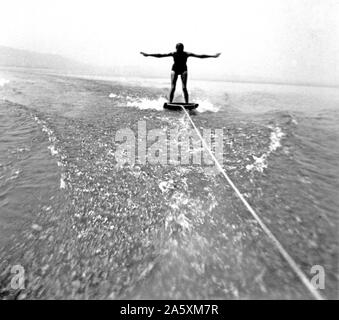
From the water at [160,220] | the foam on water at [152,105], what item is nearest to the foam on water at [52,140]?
the water at [160,220]

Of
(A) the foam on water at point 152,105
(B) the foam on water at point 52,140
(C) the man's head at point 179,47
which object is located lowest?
(B) the foam on water at point 52,140

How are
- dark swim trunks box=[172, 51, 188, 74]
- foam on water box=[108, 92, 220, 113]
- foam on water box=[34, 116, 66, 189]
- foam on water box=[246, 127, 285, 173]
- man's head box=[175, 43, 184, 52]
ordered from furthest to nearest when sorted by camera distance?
foam on water box=[108, 92, 220, 113] < dark swim trunks box=[172, 51, 188, 74] < man's head box=[175, 43, 184, 52] < foam on water box=[246, 127, 285, 173] < foam on water box=[34, 116, 66, 189]

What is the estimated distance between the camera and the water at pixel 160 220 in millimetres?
2279

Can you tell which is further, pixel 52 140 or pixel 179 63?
pixel 179 63

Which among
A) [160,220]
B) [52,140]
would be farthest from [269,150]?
[52,140]

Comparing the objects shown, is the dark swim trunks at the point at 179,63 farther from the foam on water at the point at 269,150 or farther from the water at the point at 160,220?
the water at the point at 160,220

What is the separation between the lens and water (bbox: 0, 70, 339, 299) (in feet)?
7.48

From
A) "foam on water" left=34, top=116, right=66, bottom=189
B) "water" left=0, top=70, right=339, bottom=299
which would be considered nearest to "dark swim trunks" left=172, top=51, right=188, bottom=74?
"water" left=0, top=70, right=339, bottom=299

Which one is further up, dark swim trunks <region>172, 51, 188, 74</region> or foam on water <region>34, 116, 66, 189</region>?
dark swim trunks <region>172, 51, 188, 74</region>

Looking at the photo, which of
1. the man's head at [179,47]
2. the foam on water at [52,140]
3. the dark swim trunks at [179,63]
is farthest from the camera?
the dark swim trunks at [179,63]

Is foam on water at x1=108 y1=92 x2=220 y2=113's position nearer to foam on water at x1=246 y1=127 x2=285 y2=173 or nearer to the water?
foam on water at x1=246 y1=127 x2=285 y2=173

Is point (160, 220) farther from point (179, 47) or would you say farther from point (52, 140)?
point (179, 47)

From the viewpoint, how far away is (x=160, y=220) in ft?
10.1
